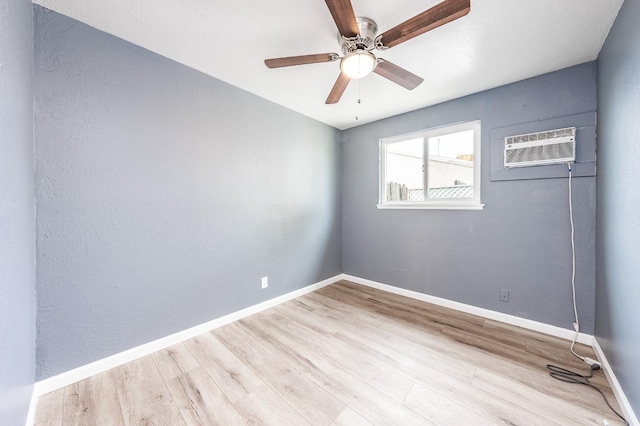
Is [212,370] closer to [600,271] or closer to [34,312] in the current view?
[34,312]

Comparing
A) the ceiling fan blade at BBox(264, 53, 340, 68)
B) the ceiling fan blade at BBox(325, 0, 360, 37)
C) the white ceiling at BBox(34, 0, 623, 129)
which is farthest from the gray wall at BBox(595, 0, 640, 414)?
the ceiling fan blade at BBox(264, 53, 340, 68)

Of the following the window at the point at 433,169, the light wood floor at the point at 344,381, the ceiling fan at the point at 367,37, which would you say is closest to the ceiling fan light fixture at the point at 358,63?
the ceiling fan at the point at 367,37

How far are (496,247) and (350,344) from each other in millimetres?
1747

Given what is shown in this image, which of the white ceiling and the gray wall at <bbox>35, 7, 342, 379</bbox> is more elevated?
the white ceiling

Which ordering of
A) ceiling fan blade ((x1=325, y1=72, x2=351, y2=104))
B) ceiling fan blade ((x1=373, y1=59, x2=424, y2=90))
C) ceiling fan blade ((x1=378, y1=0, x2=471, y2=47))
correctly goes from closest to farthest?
ceiling fan blade ((x1=378, y1=0, x2=471, y2=47))
ceiling fan blade ((x1=373, y1=59, x2=424, y2=90))
ceiling fan blade ((x1=325, y1=72, x2=351, y2=104))

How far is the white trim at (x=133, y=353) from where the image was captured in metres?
1.44

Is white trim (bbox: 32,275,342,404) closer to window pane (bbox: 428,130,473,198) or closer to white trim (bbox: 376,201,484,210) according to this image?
white trim (bbox: 376,201,484,210)

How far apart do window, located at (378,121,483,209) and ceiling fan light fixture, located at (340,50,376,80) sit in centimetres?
162

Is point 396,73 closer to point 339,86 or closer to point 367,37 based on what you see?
point 367,37

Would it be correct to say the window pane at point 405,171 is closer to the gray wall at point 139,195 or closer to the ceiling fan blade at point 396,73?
the ceiling fan blade at point 396,73

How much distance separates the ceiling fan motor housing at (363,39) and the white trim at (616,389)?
246cm

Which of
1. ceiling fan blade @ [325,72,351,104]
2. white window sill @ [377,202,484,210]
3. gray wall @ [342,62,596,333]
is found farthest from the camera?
white window sill @ [377,202,484,210]

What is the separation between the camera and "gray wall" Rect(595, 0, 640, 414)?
1211 millimetres

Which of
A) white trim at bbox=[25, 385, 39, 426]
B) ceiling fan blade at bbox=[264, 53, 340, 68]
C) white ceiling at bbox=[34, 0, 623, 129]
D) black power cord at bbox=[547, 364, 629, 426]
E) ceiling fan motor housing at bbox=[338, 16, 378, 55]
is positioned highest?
white ceiling at bbox=[34, 0, 623, 129]
